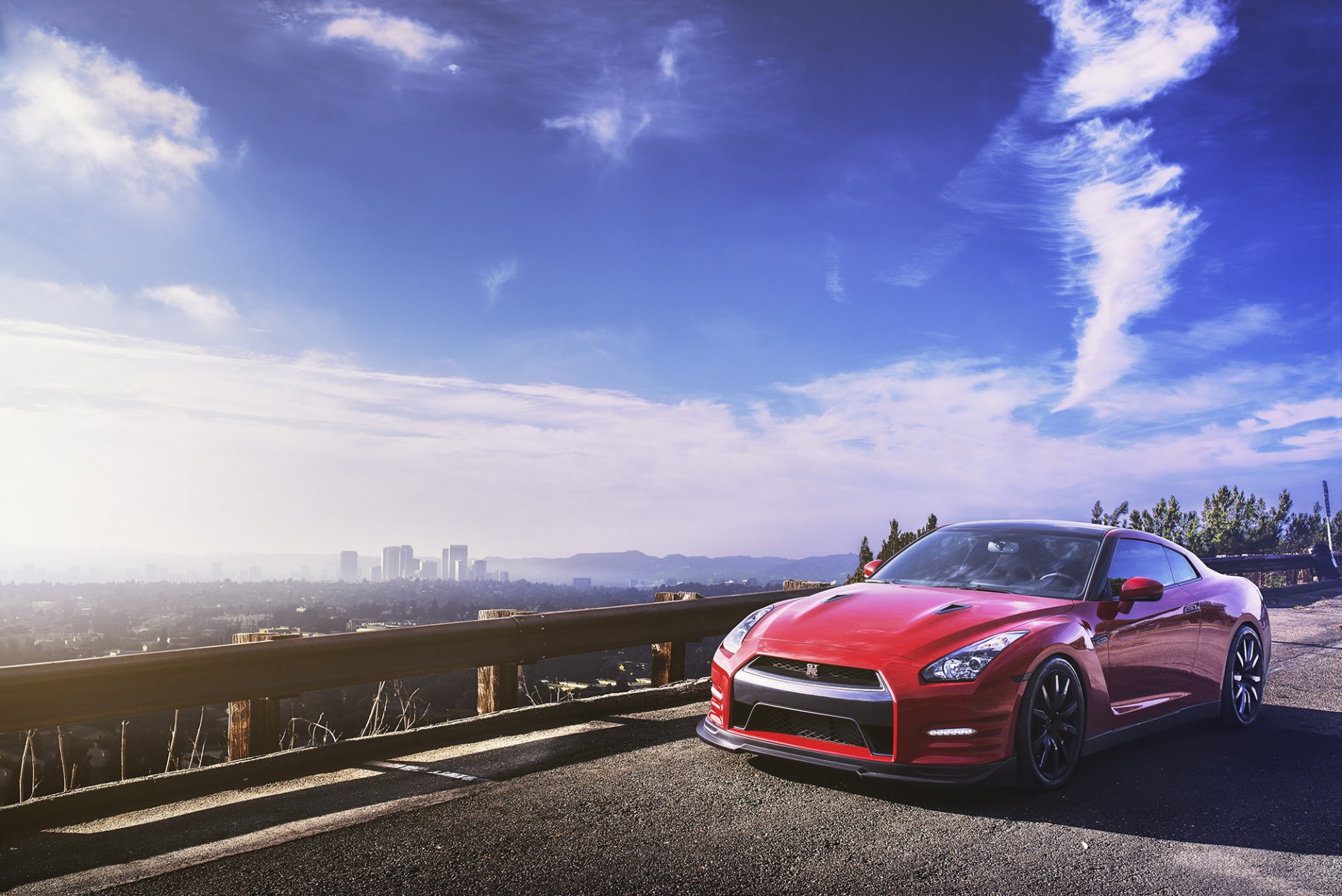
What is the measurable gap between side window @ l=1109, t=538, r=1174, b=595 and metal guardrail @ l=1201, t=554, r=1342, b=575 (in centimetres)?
1292

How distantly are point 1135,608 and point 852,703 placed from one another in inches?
90.8

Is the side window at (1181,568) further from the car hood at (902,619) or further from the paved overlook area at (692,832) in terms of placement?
the car hood at (902,619)

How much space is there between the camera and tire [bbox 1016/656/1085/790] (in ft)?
15.3

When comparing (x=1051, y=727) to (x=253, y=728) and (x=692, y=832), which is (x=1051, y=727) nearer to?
(x=692, y=832)

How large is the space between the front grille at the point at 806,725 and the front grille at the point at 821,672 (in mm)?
177

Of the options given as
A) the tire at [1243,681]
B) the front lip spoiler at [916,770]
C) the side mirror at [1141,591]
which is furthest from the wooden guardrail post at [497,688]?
the tire at [1243,681]

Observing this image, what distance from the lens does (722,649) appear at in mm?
5379

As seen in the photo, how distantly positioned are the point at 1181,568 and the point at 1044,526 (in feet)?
3.98

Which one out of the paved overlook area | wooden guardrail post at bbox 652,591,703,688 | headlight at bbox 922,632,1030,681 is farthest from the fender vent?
wooden guardrail post at bbox 652,591,703,688

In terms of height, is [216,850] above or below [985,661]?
below

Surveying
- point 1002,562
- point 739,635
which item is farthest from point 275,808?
point 1002,562

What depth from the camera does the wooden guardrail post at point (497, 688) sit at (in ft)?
21.9

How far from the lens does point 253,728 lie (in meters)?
5.41

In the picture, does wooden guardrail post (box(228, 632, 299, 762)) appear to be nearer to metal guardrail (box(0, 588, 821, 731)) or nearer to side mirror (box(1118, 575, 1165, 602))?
metal guardrail (box(0, 588, 821, 731))
